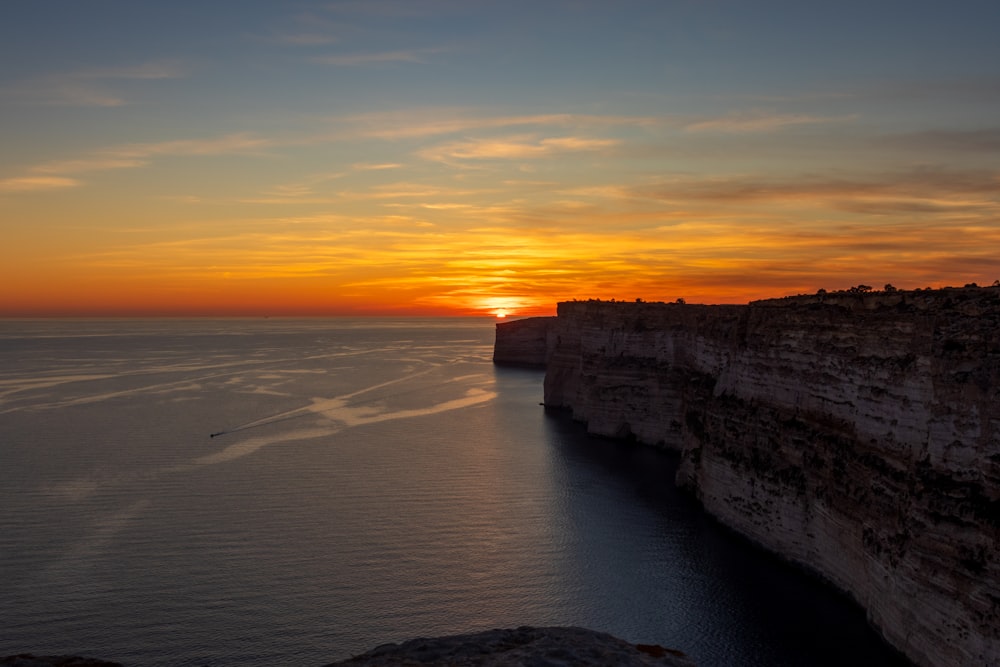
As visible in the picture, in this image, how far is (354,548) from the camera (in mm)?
32156

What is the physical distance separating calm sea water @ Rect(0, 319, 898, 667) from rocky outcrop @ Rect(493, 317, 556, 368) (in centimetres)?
7702

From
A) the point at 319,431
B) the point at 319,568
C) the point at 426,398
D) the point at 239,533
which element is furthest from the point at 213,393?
the point at 319,568

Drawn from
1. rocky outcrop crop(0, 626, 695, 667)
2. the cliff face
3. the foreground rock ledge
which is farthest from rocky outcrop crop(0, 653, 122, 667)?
the cliff face

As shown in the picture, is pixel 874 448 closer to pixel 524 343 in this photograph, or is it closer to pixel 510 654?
pixel 510 654

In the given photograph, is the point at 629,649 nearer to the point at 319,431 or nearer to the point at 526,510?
the point at 526,510

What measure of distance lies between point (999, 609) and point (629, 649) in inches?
351

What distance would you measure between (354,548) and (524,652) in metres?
18.4

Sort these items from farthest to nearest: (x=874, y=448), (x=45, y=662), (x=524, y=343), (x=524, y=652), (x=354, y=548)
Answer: (x=524, y=343) < (x=354, y=548) < (x=874, y=448) < (x=524, y=652) < (x=45, y=662)

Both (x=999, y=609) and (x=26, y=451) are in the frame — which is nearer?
(x=999, y=609)

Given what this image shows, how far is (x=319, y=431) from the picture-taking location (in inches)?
2422

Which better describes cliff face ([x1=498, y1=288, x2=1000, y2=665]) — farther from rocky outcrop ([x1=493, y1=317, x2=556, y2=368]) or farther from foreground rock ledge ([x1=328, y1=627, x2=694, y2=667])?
rocky outcrop ([x1=493, y1=317, x2=556, y2=368])

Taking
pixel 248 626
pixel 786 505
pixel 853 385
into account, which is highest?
pixel 853 385

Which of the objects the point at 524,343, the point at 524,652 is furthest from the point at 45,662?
the point at 524,343

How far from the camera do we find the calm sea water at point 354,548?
2438 centimetres
